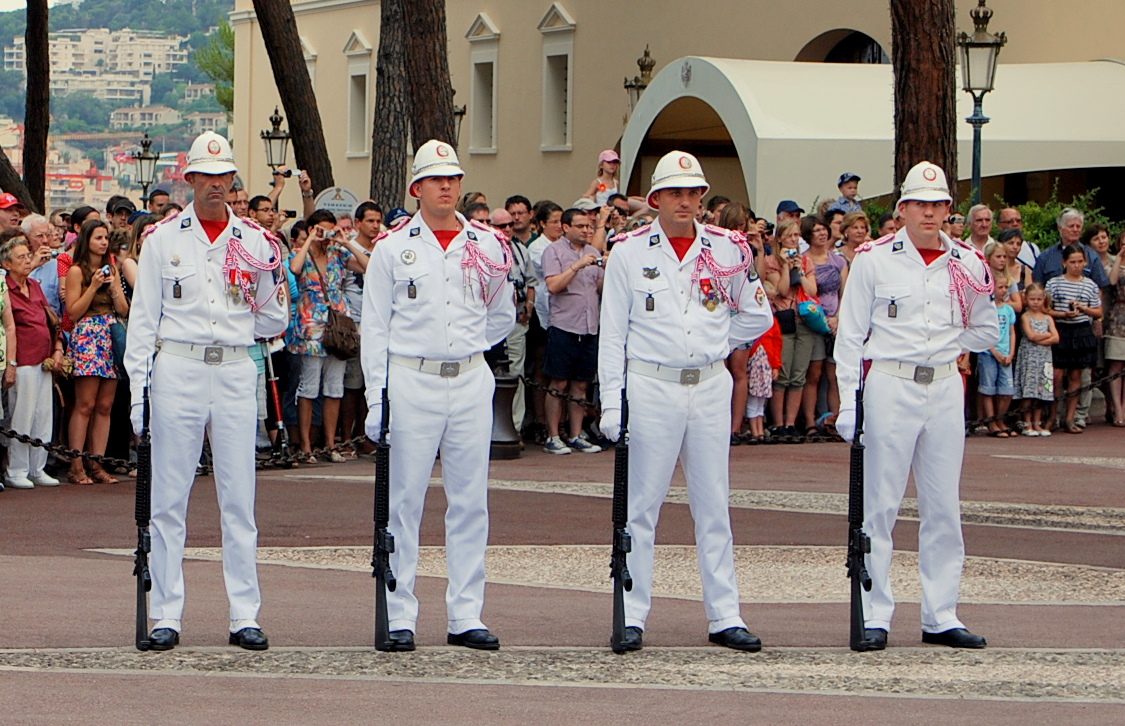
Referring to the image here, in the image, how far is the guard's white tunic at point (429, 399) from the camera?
836 centimetres

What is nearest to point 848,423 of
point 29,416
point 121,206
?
point 29,416

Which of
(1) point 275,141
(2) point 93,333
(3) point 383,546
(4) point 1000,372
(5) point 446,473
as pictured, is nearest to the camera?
(3) point 383,546

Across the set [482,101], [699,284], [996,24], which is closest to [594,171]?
[482,101]

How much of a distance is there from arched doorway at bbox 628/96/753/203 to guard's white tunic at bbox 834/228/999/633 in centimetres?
1821

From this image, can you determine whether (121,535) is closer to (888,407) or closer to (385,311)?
(385,311)

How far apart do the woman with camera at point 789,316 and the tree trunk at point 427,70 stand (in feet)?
15.7

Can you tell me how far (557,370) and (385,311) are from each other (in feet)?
24.8

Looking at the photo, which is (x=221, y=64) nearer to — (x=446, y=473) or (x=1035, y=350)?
(x=1035, y=350)

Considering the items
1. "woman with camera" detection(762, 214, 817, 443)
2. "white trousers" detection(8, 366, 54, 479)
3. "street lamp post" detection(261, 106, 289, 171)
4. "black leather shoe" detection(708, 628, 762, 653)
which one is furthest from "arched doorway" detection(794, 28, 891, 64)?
"black leather shoe" detection(708, 628, 762, 653)

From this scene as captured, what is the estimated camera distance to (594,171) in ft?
126

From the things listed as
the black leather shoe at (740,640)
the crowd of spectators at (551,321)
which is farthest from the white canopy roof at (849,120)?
the black leather shoe at (740,640)

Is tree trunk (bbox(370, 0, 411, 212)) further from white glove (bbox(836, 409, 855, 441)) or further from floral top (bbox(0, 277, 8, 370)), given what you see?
white glove (bbox(836, 409, 855, 441))

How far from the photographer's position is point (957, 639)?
854 centimetres

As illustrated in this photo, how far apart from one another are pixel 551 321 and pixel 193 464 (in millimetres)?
7722
